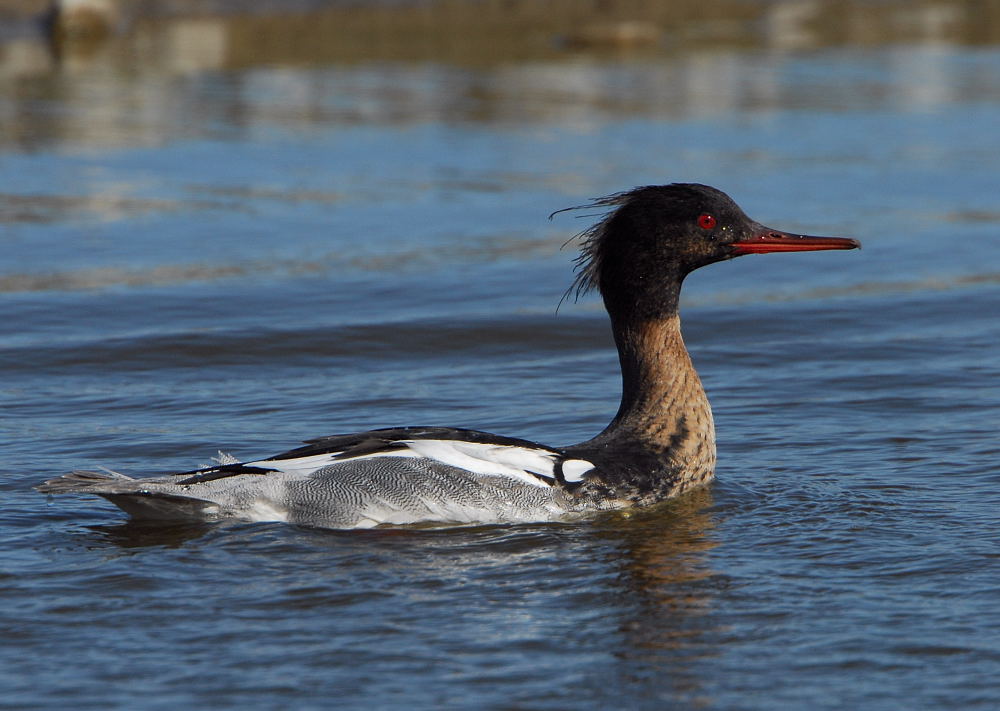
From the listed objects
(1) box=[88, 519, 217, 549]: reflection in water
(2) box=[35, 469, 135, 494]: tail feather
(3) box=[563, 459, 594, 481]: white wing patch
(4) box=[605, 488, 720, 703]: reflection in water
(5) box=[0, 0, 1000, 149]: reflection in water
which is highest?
(5) box=[0, 0, 1000, 149]: reflection in water

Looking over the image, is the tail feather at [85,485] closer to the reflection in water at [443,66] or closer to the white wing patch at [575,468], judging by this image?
the white wing patch at [575,468]

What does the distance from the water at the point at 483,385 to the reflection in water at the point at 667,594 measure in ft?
0.08

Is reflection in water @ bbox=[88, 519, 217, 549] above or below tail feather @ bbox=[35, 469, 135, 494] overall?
below

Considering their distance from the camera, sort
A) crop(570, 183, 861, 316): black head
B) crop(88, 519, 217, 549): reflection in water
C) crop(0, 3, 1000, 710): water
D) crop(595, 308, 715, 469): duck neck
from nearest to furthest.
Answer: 1. crop(0, 3, 1000, 710): water
2. crop(88, 519, 217, 549): reflection in water
3. crop(595, 308, 715, 469): duck neck
4. crop(570, 183, 861, 316): black head

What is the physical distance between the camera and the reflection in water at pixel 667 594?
6.05 metres

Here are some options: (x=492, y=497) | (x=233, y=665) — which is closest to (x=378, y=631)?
(x=233, y=665)

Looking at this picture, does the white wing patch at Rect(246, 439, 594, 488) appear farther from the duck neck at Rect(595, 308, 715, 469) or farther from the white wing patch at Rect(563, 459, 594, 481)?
the duck neck at Rect(595, 308, 715, 469)

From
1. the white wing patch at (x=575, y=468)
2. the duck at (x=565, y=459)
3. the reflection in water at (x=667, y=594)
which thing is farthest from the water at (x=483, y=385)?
the white wing patch at (x=575, y=468)

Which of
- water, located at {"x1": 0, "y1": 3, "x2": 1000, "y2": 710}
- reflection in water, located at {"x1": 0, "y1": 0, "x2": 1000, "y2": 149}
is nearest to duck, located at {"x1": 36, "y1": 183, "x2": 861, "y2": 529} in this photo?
water, located at {"x1": 0, "y1": 3, "x2": 1000, "y2": 710}

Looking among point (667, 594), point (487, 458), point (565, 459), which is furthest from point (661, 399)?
point (667, 594)

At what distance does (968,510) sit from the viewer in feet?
26.2

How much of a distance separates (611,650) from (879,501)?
97.6 inches

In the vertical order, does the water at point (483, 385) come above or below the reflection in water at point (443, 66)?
below

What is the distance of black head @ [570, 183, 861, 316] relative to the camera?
27.5 ft
